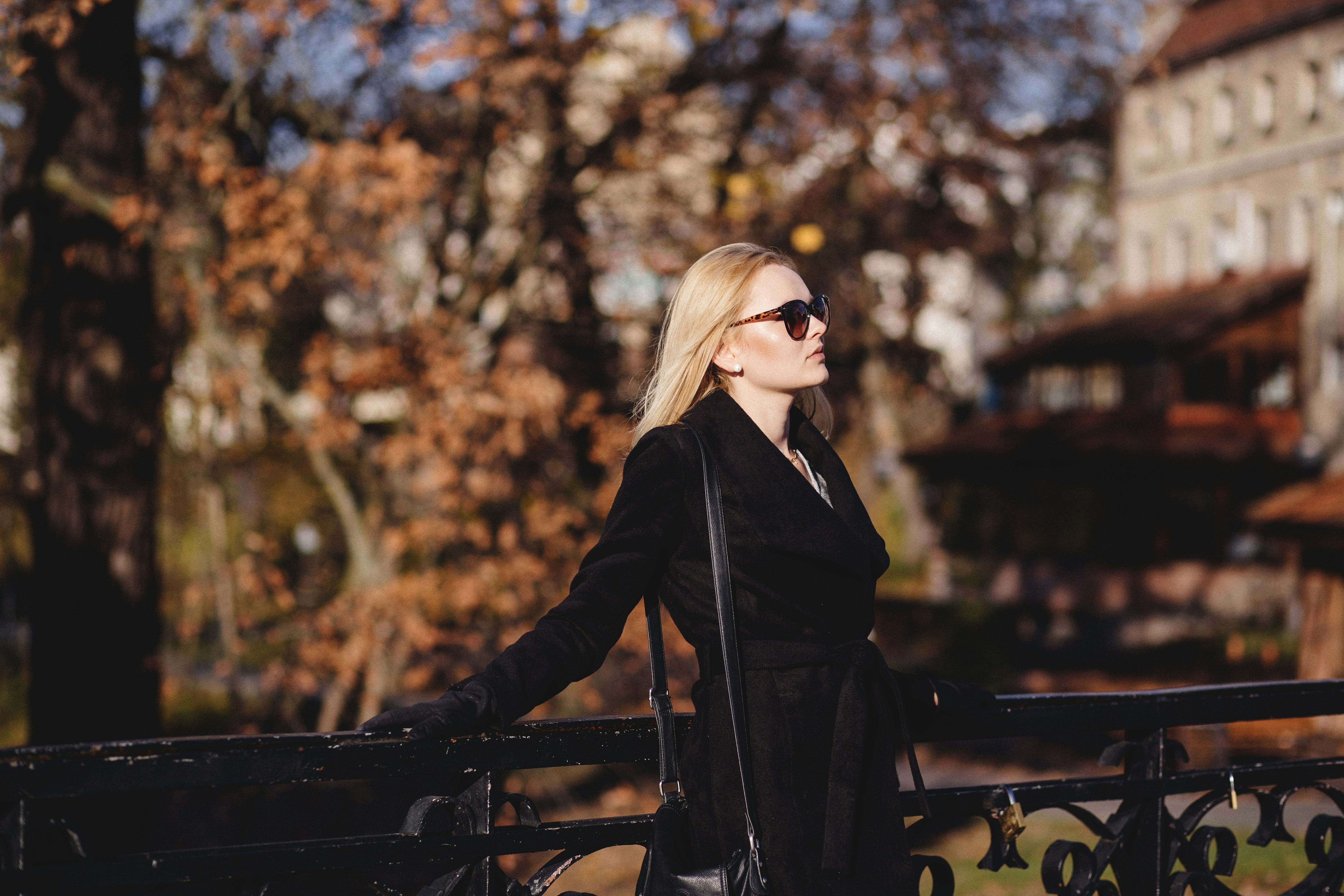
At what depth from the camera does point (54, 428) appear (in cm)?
752

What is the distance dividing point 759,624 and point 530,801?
0.60 m

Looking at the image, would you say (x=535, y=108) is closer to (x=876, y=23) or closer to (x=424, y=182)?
(x=424, y=182)

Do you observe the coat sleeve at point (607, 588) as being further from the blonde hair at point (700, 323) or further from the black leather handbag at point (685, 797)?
the blonde hair at point (700, 323)

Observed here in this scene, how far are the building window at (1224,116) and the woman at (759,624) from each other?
32.6m

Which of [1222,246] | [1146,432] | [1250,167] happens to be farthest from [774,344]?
[1222,246]

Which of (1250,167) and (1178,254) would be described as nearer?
(1250,167)

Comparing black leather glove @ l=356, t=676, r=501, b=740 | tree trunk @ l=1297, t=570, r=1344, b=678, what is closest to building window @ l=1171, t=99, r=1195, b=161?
tree trunk @ l=1297, t=570, r=1344, b=678

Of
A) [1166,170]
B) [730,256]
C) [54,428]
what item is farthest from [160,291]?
[1166,170]

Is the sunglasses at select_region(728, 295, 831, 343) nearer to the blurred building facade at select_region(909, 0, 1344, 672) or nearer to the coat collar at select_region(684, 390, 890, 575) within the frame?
the coat collar at select_region(684, 390, 890, 575)

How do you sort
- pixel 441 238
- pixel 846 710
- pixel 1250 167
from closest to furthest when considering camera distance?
pixel 846 710 → pixel 441 238 → pixel 1250 167

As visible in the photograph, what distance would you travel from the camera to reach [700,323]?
2.78 metres

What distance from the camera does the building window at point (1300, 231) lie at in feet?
96.2

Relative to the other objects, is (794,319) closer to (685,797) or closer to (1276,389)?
(685,797)

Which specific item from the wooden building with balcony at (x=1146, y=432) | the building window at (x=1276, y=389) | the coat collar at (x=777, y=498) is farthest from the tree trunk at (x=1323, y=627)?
the coat collar at (x=777, y=498)
